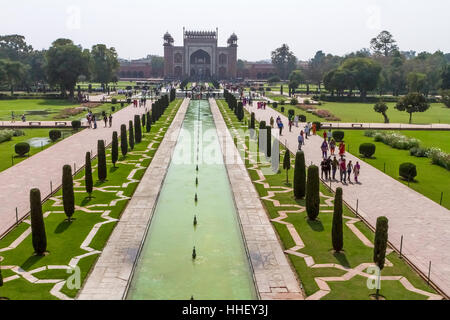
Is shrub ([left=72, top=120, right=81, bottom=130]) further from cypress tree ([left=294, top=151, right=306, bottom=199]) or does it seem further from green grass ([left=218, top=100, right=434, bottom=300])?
cypress tree ([left=294, top=151, right=306, bottom=199])

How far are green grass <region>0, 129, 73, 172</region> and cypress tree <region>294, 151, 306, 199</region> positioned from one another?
14691mm

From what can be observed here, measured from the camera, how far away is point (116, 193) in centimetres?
1994

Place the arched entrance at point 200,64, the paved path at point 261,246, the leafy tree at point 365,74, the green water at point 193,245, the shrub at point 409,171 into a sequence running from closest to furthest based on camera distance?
the paved path at point 261,246
the green water at point 193,245
the shrub at point 409,171
the leafy tree at point 365,74
the arched entrance at point 200,64

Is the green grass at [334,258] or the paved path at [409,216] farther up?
the paved path at [409,216]

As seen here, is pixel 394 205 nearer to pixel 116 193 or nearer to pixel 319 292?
pixel 319 292

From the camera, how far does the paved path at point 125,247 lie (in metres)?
11.5

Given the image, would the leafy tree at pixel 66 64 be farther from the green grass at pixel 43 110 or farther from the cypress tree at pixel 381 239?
the cypress tree at pixel 381 239

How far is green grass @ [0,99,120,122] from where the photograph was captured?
4530 centimetres

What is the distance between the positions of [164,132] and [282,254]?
24.5m

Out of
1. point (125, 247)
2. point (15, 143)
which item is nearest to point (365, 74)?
point (15, 143)

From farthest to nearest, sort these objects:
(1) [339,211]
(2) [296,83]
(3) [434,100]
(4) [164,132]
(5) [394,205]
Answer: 1. (2) [296,83]
2. (3) [434,100]
3. (4) [164,132]
4. (5) [394,205]
5. (1) [339,211]

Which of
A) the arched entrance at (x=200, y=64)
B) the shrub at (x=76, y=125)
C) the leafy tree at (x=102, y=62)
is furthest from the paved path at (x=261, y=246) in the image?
the arched entrance at (x=200, y=64)

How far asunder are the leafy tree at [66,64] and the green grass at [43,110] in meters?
3.22
